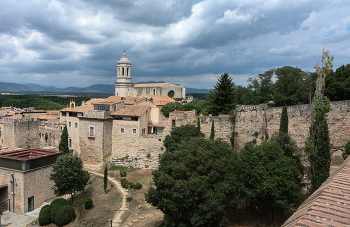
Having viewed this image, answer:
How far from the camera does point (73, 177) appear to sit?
23031mm

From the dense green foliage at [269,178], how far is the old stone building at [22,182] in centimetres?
2033

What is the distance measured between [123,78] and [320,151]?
72.9 metres

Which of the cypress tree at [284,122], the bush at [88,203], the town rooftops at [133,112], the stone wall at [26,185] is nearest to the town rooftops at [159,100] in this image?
the town rooftops at [133,112]

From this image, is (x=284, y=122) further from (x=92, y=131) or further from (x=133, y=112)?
(x=92, y=131)

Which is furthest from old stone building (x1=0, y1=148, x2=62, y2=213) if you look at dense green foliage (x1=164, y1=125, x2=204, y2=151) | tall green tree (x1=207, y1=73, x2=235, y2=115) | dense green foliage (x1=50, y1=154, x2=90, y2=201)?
tall green tree (x1=207, y1=73, x2=235, y2=115)

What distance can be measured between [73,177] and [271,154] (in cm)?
1821

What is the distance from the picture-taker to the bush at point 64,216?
2044 cm

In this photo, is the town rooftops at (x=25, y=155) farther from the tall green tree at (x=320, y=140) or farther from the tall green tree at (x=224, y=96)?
the tall green tree at (x=320, y=140)

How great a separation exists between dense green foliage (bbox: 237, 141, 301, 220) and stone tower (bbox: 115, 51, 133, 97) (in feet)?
229

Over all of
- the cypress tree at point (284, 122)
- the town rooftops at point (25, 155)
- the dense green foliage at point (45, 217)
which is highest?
the cypress tree at point (284, 122)

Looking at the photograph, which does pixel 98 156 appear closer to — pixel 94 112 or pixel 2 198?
pixel 94 112

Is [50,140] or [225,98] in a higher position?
[225,98]

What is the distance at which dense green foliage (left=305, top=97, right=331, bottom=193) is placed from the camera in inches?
589

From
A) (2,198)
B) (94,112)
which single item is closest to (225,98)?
(94,112)
